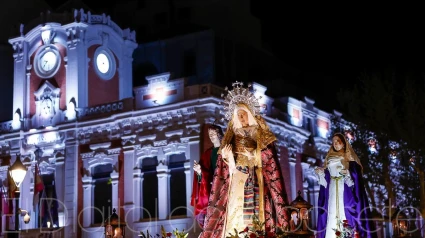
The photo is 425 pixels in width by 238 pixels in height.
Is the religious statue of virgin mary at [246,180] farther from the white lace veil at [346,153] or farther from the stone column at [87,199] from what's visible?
the stone column at [87,199]

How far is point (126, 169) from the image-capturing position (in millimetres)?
27891

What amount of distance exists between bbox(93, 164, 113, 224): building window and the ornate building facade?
0.13 feet

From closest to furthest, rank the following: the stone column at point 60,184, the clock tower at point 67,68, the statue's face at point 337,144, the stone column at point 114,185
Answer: the statue's face at point 337,144, the stone column at point 114,185, the stone column at point 60,184, the clock tower at point 67,68

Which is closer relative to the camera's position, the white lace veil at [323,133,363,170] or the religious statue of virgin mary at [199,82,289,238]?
the religious statue of virgin mary at [199,82,289,238]

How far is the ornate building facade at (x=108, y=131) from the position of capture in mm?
26797

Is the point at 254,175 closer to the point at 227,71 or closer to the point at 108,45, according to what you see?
the point at 108,45

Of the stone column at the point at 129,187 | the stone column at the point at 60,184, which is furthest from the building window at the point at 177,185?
the stone column at the point at 60,184

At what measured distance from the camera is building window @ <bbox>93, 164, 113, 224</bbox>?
28.3 m

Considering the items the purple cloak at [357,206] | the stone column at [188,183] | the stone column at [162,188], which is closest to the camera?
the purple cloak at [357,206]

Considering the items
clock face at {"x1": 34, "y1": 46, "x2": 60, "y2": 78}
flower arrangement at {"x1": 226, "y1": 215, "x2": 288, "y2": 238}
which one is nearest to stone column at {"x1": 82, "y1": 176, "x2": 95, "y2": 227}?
clock face at {"x1": 34, "y1": 46, "x2": 60, "y2": 78}

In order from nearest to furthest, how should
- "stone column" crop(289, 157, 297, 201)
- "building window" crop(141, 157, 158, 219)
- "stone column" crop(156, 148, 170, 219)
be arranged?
"stone column" crop(156, 148, 170, 219), "building window" crop(141, 157, 158, 219), "stone column" crop(289, 157, 297, 201)

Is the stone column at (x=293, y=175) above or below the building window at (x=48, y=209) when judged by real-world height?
above

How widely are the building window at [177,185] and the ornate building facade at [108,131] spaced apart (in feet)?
0.12

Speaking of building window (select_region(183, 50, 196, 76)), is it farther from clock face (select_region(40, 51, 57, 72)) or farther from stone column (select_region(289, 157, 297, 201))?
stone column (select_region(289, 157, 297, 201))
